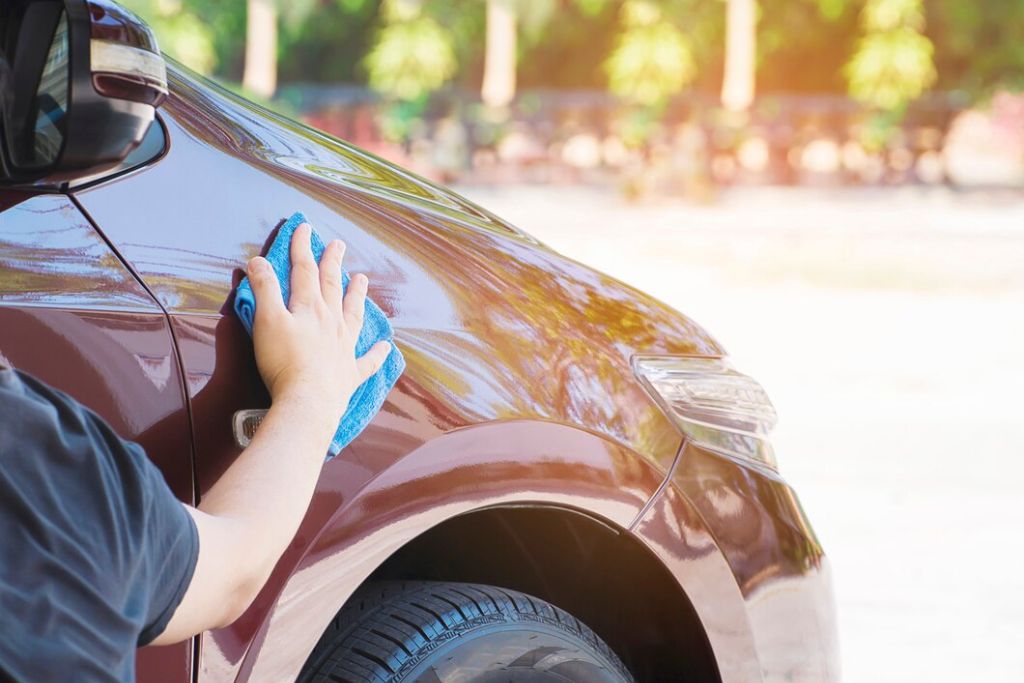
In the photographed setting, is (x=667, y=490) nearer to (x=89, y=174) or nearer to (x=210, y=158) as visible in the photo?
(x=210, y=158)

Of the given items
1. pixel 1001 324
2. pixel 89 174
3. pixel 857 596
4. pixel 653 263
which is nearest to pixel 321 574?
pixel 89 174

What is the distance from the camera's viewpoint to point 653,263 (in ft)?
50.7

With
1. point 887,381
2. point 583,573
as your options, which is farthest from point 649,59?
point 583,573

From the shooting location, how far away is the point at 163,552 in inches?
50.7

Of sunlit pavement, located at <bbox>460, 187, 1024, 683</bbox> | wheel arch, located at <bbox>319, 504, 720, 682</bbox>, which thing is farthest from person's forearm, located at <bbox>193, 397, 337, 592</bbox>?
sunlit pavement, located at <bbox>460, 187, 1024, 683</bbox>

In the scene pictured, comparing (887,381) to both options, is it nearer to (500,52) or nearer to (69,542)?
(69,542)

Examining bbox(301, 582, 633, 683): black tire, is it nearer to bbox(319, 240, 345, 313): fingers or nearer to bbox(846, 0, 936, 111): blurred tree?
bbox(319, 240, 345, 313): fingers

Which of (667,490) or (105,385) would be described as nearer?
(105,385)

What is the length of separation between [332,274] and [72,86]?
0.41 metres

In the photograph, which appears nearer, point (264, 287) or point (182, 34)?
point (264, 287)

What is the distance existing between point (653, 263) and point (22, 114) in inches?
554

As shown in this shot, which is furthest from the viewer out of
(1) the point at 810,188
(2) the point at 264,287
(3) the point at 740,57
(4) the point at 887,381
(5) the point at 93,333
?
(3) the point at 740,57

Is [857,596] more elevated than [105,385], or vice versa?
[105,385]

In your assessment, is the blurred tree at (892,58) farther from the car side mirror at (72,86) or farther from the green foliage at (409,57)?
the car side mirror at (72,86)
